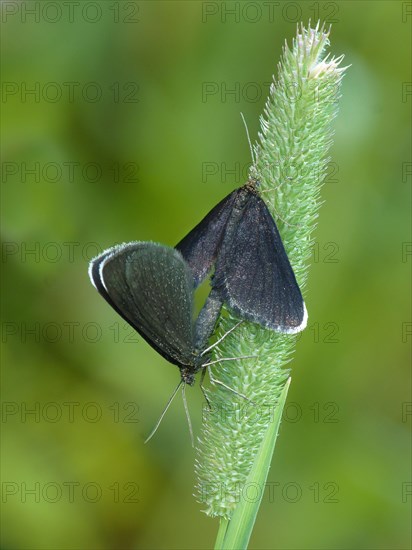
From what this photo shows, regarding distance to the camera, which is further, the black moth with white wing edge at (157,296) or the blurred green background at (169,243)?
the blurred green background at (169,243)

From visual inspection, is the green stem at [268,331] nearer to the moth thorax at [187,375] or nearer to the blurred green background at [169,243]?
the moth thorax at [187,375]

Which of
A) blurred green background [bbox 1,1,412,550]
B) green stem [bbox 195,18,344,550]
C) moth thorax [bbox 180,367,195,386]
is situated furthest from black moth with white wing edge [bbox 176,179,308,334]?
blurred green background [bbox 1,1,412,550]

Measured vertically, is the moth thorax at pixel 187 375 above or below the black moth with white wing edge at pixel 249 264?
below

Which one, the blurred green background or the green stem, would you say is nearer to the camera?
the green stem

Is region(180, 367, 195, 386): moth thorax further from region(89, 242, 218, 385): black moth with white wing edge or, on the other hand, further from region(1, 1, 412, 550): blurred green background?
region(1, 1, 412, 550): blurred green background

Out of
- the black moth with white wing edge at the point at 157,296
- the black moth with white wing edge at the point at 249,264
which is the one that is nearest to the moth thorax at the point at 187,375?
the black moth with white wing edge at the point at 157,296

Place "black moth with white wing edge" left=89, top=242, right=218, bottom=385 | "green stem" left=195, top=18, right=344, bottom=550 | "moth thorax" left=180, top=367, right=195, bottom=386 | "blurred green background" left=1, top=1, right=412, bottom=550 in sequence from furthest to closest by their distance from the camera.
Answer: "blurred green background" left=1, top=1, right=412, bottom=550, "moth thorax" left=180, top=367, right=195, bottom=386, "black moth with white wing edge" left=89, top=242, right=218, bottom=385, "green stem" left=195, top=18, right=344, bottom=550

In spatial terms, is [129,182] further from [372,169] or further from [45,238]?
[372,169]

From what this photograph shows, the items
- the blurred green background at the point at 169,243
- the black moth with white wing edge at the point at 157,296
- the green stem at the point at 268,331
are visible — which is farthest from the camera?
the blurred green background at the point at 169,243

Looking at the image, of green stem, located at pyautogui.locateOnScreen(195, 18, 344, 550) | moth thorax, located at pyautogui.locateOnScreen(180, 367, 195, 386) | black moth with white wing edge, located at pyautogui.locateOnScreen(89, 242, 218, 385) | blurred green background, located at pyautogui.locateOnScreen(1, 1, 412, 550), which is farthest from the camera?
blurred green background, located at pyautogui.locateOnScreen(1, 1, 412, 550)
